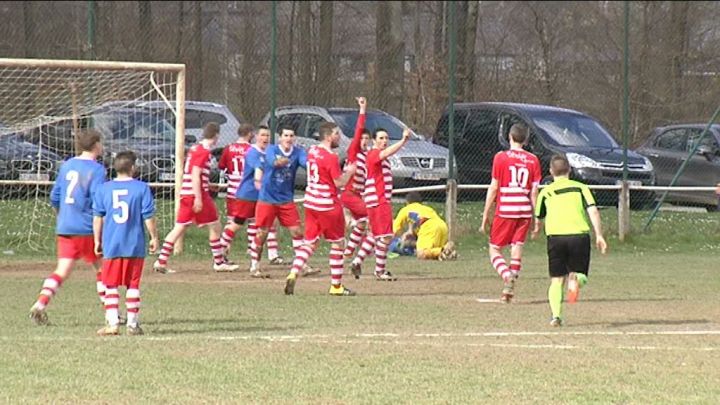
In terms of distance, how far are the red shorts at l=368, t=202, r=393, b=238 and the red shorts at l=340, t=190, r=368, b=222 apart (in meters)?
0.13

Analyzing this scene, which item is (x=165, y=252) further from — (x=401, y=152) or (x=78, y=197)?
(x=401, y=152)

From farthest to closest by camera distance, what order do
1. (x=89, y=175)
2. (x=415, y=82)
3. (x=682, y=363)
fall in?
(x=415, y=82)
(x=89, y=175)
(x=682, y=363)

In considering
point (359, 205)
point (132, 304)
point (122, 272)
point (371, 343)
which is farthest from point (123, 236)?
point (359, 205)

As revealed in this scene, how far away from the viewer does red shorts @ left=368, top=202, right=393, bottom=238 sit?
19.0 meters

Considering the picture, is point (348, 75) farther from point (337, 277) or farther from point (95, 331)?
point (95, 331)

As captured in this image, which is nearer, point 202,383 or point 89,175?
point 202,383

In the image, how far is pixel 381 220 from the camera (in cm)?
1908

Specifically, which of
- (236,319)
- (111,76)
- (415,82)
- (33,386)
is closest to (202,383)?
(33,386)

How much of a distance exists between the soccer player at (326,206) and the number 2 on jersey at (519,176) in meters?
1.76

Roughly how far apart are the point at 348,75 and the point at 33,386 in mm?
15543

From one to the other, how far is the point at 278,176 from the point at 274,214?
→ 0.51m

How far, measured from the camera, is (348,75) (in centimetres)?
2511

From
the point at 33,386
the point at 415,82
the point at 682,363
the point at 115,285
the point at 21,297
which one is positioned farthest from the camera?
the point at 415,82

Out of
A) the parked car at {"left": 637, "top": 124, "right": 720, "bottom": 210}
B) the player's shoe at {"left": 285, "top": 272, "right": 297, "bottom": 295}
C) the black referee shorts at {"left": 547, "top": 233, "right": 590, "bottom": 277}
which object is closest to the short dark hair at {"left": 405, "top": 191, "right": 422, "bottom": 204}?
the player's shoe at {"left": 285, "top": 272, "right": 297, "bottom": 295}
